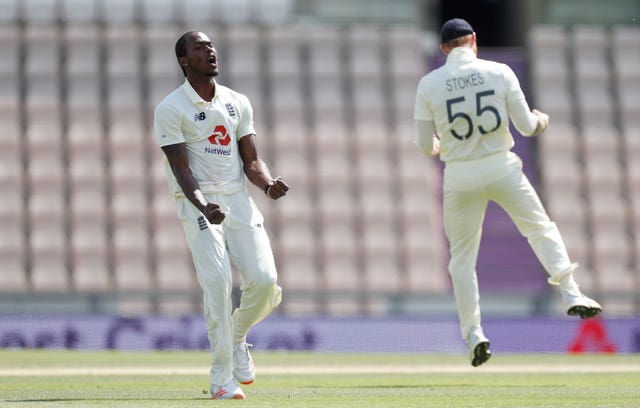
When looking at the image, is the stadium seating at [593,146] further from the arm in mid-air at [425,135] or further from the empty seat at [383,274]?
the arm in mid-air at [425,135]

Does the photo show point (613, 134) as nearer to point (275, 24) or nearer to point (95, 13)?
point (275, 24)

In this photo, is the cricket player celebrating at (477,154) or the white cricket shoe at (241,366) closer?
the white cricket shoe at (241,366)

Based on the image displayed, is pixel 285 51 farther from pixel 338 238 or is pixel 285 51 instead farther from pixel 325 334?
pixel 325 334

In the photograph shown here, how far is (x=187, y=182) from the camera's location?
6.49 m

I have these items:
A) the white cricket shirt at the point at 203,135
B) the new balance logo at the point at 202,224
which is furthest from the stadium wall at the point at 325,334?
the new balance logo at the point at 202,224

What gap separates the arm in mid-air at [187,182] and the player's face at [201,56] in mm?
409

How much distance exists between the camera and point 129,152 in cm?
1781

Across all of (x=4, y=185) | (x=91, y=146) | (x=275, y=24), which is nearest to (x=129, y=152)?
(x=91, y=146)

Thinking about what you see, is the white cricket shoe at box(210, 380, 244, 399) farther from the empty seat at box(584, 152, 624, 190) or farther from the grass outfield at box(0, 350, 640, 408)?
the empty seat at box(584, 152, 624, 190)

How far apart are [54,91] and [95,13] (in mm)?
1382

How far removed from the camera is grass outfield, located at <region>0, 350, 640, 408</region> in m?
6.31

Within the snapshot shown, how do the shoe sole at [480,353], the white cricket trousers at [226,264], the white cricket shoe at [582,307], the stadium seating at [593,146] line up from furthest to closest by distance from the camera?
the stadium seating at [593,146], the shoe sole at [480,353], the white cricket shoe at [582,307], the white cricket trousers at [226,264]

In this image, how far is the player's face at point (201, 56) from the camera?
6.66m

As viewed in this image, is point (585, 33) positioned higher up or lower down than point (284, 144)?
higher up
